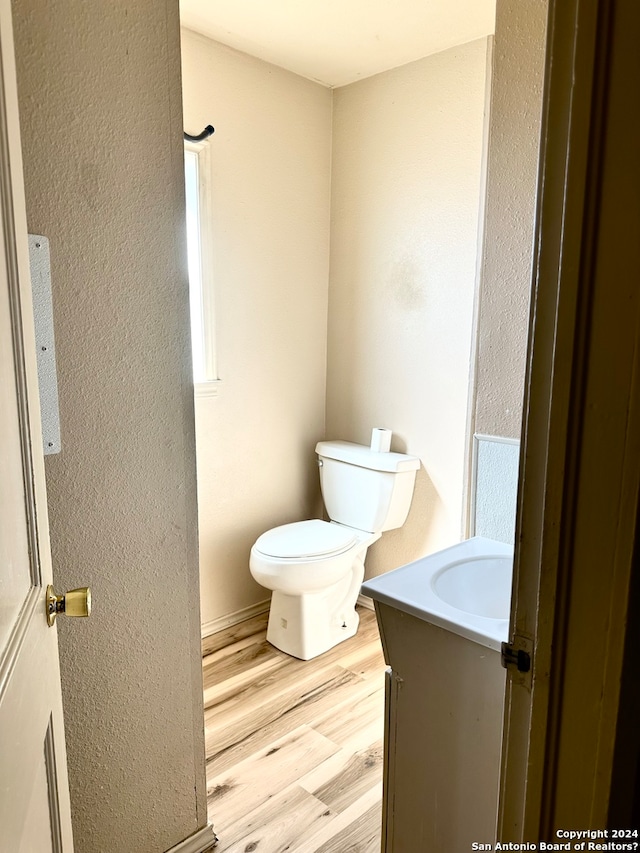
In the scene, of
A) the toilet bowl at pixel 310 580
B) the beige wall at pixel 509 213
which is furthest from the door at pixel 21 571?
the toilet bowl at pixel 310 580

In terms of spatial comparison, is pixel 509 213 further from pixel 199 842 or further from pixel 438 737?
pixel 199 842

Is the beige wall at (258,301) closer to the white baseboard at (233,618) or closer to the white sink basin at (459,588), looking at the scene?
the white baseboard at (233,618)

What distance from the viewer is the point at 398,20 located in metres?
2.01

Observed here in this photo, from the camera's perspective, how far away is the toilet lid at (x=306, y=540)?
2.27 metres

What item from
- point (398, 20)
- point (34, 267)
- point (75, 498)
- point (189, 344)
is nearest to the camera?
point (34, 267)

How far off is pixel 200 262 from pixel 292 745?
1761 mm

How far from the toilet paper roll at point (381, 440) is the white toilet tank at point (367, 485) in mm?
24

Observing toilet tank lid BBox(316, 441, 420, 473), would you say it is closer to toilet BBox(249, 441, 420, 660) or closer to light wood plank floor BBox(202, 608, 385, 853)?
toilet BBox(249, 441, 420, 660)

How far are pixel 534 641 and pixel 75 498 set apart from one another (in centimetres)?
91

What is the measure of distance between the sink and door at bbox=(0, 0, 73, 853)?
813 mm

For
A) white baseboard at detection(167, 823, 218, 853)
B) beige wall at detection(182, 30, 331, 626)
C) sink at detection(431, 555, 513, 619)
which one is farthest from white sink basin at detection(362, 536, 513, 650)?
beige wall at detection(182, 30, 331, 626)

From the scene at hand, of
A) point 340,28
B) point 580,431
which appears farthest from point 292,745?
point 340,28

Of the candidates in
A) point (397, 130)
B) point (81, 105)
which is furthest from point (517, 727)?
point (397, 130)

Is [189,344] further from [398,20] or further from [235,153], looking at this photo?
[398,20]
